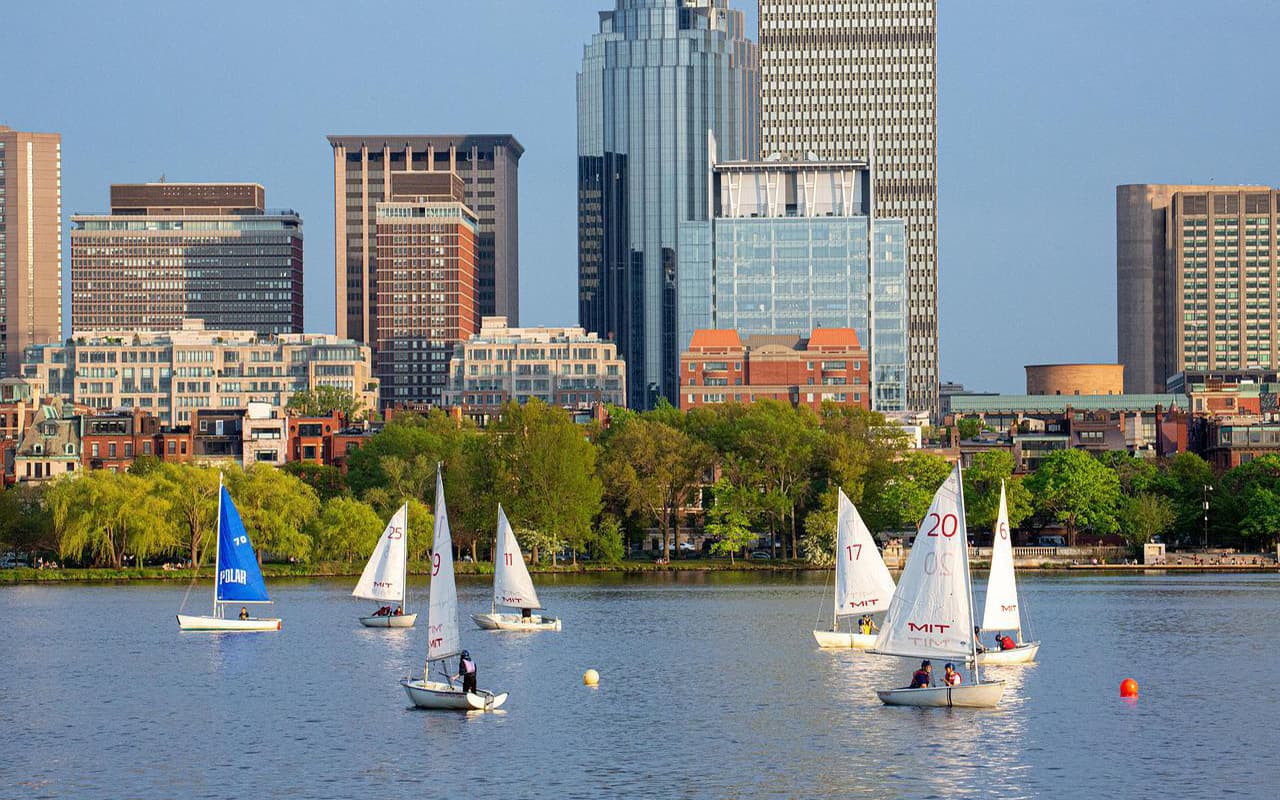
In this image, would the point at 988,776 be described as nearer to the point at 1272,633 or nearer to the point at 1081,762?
the point at 1081,762

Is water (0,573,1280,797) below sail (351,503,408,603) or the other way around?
below

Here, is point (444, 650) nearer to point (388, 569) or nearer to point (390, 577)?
point (390, 577)

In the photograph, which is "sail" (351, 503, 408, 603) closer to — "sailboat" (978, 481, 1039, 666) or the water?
the water

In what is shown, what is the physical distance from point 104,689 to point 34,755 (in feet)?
66.1

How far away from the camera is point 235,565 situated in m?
119

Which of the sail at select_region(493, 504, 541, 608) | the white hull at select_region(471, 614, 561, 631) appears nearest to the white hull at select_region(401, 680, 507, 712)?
the white hull at select_region(471, 614, 561, 631)

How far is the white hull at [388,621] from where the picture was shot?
12331 cm

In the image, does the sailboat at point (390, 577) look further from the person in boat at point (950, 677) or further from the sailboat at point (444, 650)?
the person in boat at point (950, 677)

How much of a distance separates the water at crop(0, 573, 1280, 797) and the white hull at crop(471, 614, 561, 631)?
58.5 inches

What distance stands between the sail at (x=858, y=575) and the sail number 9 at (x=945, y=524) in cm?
2627

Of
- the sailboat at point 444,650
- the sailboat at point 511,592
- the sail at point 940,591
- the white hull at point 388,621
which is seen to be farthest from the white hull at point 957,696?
the white hull at point 388,621

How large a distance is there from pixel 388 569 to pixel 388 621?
14.1ft

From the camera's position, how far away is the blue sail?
117 metres

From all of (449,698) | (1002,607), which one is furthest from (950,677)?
(1002,607)
